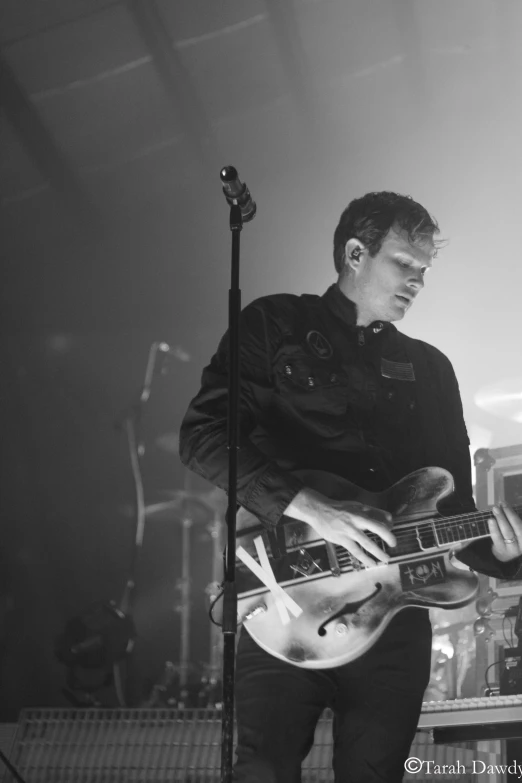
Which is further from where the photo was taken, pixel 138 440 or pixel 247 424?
pixel 138 440

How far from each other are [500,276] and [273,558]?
114 inches

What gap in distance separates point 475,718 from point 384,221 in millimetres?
1450

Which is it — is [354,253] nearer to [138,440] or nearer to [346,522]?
[346,522]

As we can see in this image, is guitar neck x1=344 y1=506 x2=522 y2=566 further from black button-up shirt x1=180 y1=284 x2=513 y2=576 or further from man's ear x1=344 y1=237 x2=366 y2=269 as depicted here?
man's ear x1=344 y1=237 x2=366 y2=269

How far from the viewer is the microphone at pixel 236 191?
1.92 metres

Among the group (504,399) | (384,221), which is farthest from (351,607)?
(504,399)

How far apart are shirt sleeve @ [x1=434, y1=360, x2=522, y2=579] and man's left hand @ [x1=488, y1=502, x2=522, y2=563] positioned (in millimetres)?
72

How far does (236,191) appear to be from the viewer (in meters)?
2.01

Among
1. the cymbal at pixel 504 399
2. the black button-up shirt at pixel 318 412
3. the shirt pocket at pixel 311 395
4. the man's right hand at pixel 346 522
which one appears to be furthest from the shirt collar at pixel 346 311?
→ the cymbal at pixel 504 399

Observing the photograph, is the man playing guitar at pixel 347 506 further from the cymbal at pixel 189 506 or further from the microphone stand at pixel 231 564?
the cymbal at pixel 189 506

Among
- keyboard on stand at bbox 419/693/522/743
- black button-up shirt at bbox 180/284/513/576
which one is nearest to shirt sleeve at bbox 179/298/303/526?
black button-up shirt at bbox 180/284/513/576

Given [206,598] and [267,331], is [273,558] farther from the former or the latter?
[206,598]

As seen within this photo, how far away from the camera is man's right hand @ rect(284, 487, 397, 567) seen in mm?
1909

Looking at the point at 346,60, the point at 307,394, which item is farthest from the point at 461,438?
the point at 346,60
